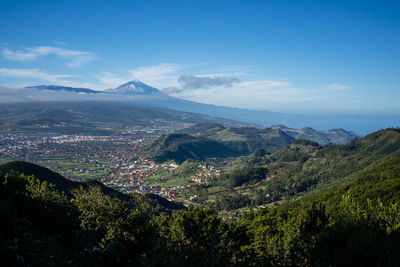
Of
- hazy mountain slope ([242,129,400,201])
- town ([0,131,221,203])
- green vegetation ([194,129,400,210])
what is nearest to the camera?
green vegetation ([194,129,400,210])

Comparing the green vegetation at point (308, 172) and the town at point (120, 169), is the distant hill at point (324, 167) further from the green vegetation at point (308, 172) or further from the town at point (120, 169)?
the town at point (120, 169)

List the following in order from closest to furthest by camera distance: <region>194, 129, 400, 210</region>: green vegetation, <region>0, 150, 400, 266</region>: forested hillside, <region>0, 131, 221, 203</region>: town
A: <region>0, 150, 400, 266</region>: forested hillside
<region>194, 129, 400, 210</region>: green vegetation
<region>0, 131, 221, 203</region>: town

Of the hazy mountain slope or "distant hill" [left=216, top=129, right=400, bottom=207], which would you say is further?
the hazy mountain slope

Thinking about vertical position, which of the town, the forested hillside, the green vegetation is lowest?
the town

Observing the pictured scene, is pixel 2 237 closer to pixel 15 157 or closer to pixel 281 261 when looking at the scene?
pixel 281 261

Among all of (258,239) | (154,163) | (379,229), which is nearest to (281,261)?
(258,239)

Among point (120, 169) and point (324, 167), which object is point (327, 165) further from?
point (120, 169)

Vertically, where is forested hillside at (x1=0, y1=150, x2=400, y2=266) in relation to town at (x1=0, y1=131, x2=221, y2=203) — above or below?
above

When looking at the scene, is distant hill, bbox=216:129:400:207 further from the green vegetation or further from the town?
the town

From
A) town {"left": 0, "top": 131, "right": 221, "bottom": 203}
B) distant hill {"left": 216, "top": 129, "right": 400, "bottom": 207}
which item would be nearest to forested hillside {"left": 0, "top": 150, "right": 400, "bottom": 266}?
distant hill {"left": 216, "top": 129, "right": 400, "bottom": 207}

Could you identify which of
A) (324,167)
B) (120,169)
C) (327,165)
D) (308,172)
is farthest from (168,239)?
(120,169)

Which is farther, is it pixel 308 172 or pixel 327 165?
pixel 327 165
